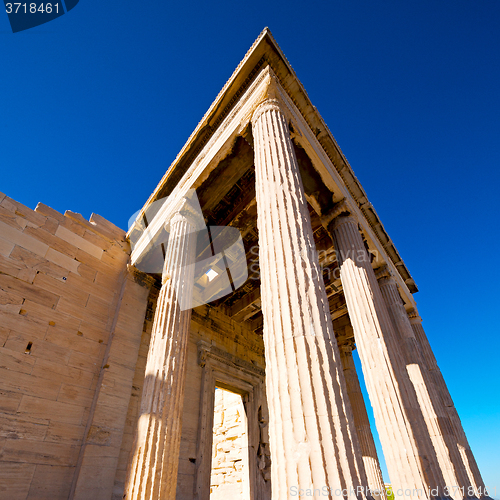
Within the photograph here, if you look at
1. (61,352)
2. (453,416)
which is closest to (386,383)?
(453,416)

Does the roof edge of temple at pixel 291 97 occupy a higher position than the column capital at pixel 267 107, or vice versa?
the roof edge of temple at pixel 291 97

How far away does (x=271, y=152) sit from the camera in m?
6.41

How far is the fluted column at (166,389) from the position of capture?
5621 millimetres

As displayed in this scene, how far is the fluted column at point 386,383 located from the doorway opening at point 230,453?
22.9 ft

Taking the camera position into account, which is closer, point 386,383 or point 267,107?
point 386,383

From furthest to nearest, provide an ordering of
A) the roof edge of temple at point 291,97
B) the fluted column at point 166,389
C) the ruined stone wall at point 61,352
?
the roof edge of temple at point 291,97, the ruined stone wall at point 61,352, the fluted column at point 166,389

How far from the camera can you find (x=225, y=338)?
1338 cm

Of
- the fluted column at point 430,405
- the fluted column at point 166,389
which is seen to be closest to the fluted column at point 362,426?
the fluted column at point 430,405

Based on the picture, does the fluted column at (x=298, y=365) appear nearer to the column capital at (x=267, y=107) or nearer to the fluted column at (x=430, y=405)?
the column capital at (x=267, y=107)

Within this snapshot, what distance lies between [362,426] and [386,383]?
791 cm

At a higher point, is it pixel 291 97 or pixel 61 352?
pixel 291 97

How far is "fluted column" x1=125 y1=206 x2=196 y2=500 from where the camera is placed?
5621mm

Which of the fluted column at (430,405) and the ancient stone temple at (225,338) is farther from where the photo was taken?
the fluted column at (430,405)

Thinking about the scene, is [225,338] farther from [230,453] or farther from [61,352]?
[61,352]
